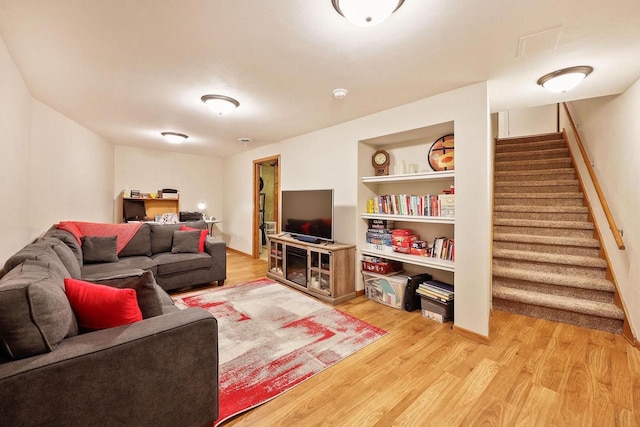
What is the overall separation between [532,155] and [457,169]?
3.06m

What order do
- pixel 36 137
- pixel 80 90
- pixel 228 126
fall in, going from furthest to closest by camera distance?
pixel 228 126
pixel 36 137
pixel 80 90

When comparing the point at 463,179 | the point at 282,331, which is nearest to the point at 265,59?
the point at 463,179

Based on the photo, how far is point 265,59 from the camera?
6.76ft

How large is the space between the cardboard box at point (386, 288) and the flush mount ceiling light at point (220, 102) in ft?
8.22

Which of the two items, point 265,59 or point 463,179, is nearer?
point 265,59

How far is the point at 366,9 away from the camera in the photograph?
1.36 metres

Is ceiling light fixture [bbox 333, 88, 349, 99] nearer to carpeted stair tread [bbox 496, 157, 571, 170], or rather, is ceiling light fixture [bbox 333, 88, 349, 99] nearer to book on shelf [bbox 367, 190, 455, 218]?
book on shelf [bbox 367, 190, 455, 218]

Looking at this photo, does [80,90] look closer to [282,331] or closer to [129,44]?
[129,44]

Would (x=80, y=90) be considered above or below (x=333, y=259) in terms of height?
above

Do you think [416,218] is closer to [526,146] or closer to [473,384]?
[473,384]

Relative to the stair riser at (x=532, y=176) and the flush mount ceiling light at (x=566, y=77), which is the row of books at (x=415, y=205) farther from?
the stair riser at (x=532, y=176)

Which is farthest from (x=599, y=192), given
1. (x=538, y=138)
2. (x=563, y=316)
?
(x=538, y=138)

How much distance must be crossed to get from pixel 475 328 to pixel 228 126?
3.85 metres

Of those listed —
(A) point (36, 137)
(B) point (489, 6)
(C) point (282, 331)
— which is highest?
(B) point (489, 6)
